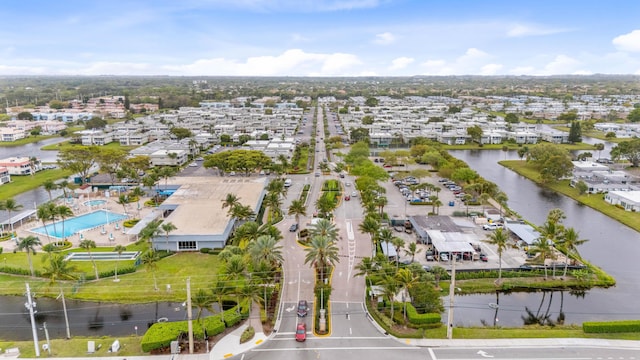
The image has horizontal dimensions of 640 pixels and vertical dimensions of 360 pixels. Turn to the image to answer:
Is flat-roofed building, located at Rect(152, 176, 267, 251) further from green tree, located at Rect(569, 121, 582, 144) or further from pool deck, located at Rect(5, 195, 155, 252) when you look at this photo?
green tree, located at Rect(569, 121, 582, 144)

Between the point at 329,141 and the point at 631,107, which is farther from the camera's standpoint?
the point at 631,107

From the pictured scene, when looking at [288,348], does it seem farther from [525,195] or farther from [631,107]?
[631,107]

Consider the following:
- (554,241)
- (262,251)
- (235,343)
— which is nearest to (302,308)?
(262,251)

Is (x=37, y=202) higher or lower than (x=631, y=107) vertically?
lower

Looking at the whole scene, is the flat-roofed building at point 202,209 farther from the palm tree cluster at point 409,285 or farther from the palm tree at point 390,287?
the palm tree at point 390,287

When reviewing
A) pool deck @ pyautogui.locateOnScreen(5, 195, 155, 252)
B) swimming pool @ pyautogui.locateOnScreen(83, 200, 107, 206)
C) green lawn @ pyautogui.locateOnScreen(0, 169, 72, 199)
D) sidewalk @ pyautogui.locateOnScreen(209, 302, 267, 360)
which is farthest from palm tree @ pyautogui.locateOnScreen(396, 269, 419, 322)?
green lawn @ pyautogui.locateOnScreen(0, 169, 72, 199)

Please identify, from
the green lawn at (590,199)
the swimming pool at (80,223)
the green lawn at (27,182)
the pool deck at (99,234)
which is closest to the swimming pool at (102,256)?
the pool deck at (99,234)

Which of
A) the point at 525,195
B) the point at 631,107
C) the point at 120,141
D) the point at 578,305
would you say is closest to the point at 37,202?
the point at 120,141
